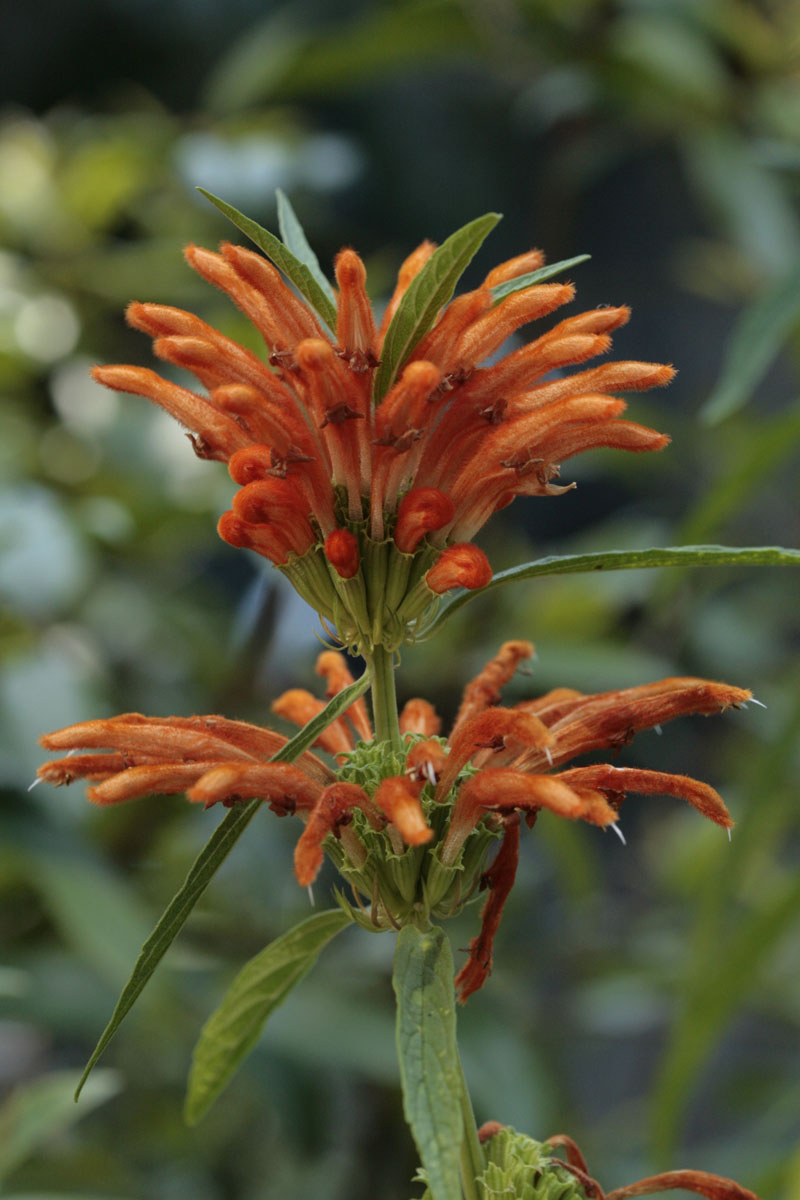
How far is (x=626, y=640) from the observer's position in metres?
1.69

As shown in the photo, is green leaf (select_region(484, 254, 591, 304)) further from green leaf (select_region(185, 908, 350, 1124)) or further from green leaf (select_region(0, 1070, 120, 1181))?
green leaf (select_region(0, 1070, 120, 1181))

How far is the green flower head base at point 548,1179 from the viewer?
423 mm

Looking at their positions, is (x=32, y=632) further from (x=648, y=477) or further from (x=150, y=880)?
(x=648, y=477)

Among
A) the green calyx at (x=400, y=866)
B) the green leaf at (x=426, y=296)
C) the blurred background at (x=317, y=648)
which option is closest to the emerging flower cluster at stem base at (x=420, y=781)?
the green calyx at (x=400, y=866)

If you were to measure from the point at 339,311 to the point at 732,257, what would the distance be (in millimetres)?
1733

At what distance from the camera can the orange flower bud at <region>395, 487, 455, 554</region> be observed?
0.42 meters

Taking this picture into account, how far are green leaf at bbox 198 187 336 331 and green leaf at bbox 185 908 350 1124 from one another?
237 mm

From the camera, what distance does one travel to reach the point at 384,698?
1.49 feet

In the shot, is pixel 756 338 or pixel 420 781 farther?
pixel 756 338

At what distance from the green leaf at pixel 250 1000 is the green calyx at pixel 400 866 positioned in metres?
0.03

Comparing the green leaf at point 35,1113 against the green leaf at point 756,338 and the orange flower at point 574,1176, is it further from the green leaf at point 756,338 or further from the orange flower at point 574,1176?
the green leaf at point 756,338

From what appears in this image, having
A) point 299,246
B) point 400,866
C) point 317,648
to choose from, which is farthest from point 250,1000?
point 317,648

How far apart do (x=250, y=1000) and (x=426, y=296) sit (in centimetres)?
29

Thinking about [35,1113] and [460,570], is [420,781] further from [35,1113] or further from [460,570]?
[35,1113]
